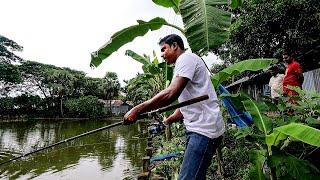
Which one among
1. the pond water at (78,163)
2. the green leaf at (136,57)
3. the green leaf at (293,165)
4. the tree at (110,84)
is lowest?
the pond water at (78,163)

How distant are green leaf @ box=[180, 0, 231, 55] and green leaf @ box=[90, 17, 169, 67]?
2.01 feet

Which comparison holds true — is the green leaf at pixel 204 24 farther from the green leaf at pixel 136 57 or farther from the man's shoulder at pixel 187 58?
the green leaf at pixel 136 57

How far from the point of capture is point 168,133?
36.6ft

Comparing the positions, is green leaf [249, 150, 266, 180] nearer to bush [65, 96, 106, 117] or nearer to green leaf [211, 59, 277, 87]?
green leaf [211, 59, 277, 87]

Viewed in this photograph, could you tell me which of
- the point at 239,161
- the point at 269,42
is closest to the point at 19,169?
the point at 239,161

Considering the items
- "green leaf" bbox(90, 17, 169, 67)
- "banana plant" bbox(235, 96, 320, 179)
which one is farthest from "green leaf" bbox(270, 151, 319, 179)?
"green leaf" bbox(90, 17, 169, 67)

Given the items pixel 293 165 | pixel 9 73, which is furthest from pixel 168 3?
pixel 9 73

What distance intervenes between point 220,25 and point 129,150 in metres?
12.8

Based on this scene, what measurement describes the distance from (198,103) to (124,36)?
1739 mm

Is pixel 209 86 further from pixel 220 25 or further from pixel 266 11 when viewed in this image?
pixel 266 11

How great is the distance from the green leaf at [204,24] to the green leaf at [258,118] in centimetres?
63

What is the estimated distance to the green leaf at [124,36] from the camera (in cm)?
408

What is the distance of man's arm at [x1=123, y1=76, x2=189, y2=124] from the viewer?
8.68ft

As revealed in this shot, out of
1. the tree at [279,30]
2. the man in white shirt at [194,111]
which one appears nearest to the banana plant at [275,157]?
the man in white shirt at [194,111]
